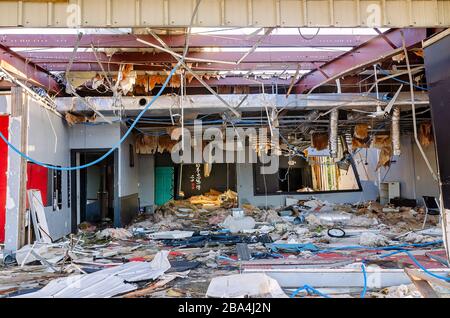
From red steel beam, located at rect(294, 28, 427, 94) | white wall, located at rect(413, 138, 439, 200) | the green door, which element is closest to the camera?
red steel beam, located at rect(294, 28, 427, 94)

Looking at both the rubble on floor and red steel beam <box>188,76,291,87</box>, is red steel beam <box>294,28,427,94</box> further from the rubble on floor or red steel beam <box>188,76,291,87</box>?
the rubble on floor

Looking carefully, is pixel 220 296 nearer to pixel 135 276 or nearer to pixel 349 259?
pixel 135 276

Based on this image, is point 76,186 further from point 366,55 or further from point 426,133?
point 426,133

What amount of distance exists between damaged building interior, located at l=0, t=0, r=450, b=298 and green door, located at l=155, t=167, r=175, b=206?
8.62ft

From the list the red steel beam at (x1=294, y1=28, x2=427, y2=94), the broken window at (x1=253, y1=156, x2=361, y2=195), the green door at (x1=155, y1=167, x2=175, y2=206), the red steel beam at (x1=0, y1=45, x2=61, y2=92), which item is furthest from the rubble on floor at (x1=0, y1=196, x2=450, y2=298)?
the green door at (x1=155, y1=167, x2=175, y2=206)

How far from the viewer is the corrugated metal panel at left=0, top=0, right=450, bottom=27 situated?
10.5 ft

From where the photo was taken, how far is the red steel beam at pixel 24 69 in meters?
4.84

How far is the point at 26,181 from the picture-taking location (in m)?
5.35

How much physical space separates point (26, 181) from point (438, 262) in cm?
606

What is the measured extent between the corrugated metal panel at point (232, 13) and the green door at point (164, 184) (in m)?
10.3

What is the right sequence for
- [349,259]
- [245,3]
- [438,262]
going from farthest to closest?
[349,259]
[438,262]
[245,3]

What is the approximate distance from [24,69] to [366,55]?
5240 millimetres
